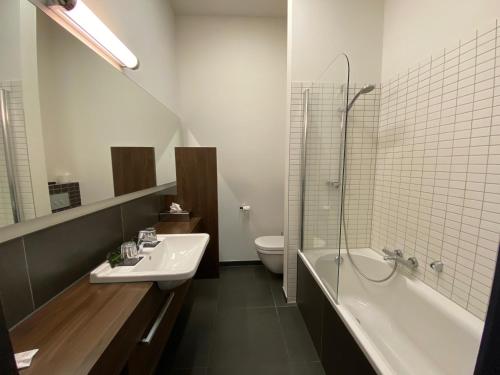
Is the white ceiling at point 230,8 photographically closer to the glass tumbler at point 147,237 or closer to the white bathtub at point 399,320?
the glass tumbler at point 147,237

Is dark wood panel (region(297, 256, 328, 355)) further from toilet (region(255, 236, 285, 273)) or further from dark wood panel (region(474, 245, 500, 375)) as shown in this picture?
dark wood panel (region(474, 245, 500, 375))

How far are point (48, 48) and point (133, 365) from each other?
1339 millimetres

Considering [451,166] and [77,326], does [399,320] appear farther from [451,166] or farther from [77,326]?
[77,326]

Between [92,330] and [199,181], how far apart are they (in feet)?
5.72

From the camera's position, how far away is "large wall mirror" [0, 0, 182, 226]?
741mm

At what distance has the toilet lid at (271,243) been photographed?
2.34m

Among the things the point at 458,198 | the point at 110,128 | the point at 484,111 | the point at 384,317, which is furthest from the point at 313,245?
the point at 110,128

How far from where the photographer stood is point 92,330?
28.5 inches

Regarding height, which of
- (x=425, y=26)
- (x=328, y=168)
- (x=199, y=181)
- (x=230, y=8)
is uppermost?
(x=230, y=8)

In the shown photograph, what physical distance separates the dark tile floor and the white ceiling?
118 inches

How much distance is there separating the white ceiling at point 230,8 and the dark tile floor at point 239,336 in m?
2.99

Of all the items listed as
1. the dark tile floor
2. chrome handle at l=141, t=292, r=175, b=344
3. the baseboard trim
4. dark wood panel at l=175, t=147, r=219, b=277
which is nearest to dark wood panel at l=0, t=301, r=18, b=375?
chrome handle at l=141, t=292, r=175, b=344

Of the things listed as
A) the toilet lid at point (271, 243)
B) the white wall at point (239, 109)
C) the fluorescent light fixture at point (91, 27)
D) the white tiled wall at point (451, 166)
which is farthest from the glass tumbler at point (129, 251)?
the white tiled wall at point (451, 166)

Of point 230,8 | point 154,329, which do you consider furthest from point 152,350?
point 230,8
